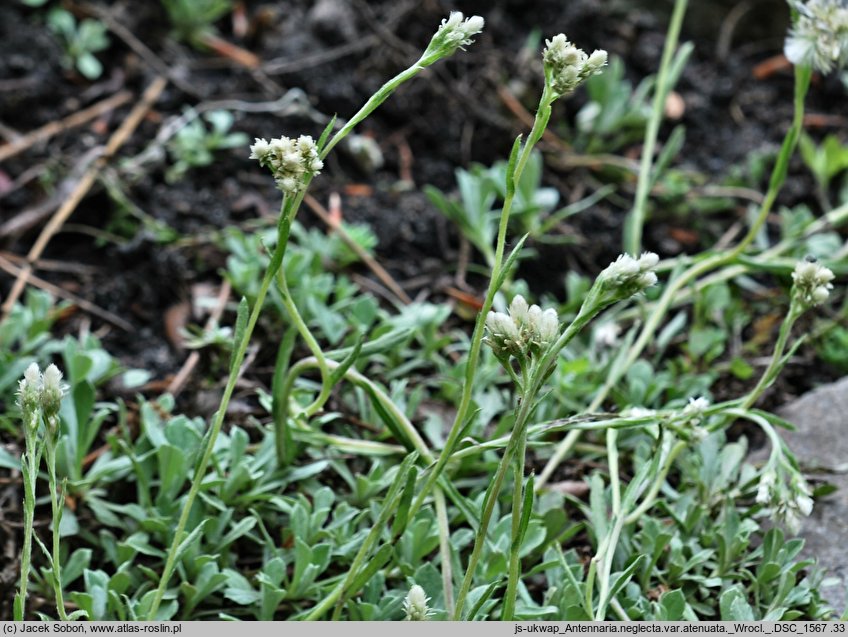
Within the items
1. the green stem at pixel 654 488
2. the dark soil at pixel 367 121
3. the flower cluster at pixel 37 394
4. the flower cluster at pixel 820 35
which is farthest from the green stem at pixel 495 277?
the dark soil at pixel 367 121

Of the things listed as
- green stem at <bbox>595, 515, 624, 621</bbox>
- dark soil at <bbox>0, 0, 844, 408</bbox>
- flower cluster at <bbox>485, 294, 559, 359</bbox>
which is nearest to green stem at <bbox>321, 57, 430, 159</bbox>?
flower cluster at <bbox>485, 294, 559, 359</bbox>

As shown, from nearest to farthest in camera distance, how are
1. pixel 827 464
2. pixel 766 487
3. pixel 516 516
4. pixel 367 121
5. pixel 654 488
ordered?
pixel 516 516 → pixel 766 487 → pixel 654 488 → pixel 827 464 → pixel 367 121

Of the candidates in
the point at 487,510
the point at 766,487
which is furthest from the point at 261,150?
the point at 766,487

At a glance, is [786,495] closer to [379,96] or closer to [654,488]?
[654,488]

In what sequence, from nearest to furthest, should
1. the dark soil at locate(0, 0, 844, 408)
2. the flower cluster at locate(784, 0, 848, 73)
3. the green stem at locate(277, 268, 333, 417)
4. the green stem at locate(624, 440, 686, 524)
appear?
the green stem at locate(277, 268, 333, 417) < the green stem at locate(624, 440, 686, 524) < the flower cluster at locate(784, 0, 848, 73) < the dark soil at locate(0, 0, 844, 408)

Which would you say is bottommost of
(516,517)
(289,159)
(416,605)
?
(416,605)

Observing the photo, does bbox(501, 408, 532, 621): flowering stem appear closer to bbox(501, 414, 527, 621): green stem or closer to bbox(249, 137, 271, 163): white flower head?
bbox(501, 414, 527, 621): green stem
